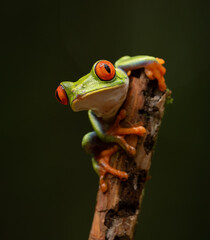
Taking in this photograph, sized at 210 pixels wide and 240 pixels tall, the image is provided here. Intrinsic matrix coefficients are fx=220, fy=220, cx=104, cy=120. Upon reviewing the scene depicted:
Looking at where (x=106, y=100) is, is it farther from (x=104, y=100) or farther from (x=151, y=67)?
(x=151, y=67)

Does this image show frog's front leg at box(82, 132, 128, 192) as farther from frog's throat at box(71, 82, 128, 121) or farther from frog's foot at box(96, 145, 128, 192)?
frog's throat at box(71, 82, 128, 121)

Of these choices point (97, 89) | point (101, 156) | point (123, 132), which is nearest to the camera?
point (97, 89)

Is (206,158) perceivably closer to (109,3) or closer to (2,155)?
(109,3)

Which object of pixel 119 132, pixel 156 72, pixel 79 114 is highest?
pixel 156 72

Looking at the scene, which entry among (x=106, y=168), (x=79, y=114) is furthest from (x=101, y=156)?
(x=79, y=114)

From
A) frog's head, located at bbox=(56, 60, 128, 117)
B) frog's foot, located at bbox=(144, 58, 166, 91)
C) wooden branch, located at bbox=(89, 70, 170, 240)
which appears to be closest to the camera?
frog's head, located at bbox=(56, 60, 128, 117)

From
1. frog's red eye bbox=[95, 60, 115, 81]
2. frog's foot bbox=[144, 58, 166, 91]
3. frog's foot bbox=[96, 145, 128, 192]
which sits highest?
frog's foot bbox=[144, 58, 166, 91]

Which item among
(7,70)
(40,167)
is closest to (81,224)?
(40,167)

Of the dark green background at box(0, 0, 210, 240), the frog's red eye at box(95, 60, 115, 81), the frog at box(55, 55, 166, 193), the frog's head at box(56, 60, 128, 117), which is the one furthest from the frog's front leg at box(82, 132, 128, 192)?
the dark green background at box(0, 0, 210, 240)
